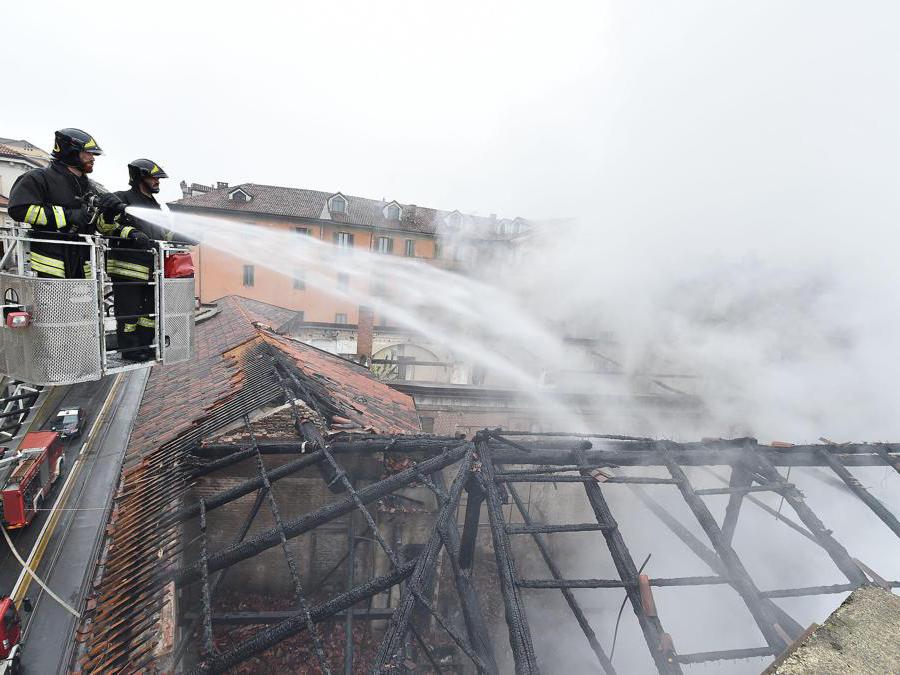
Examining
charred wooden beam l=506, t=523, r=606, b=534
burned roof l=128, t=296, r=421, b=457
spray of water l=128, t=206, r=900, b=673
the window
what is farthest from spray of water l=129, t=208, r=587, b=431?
charred wooden beam l=506, t=523, r=606, b=534

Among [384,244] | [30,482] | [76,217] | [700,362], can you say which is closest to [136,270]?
[76,217]

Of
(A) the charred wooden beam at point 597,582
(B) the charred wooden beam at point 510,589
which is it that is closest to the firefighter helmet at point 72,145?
(B) the charred wooden beam at point 510,589

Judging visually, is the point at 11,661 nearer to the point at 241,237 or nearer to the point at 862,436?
the point at 241,237

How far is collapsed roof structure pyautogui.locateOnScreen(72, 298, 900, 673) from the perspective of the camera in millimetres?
3215

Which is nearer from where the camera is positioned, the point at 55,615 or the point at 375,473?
the point at 375,473

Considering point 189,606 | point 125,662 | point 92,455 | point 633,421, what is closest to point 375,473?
point 189,606

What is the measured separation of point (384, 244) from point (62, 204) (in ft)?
111

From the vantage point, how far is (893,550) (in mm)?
8742

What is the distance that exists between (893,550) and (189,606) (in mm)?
12365

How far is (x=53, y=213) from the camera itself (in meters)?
3.40

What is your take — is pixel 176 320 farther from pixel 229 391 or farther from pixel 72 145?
pixel 229 391

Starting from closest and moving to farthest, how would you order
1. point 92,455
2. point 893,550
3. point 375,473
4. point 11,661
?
1. point 375,473
2. point 11,661
3. point 893,550
4. point 92,455

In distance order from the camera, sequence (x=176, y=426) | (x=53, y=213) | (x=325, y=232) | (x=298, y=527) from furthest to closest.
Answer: (x=325, y=232) → (x=176, y=426) → (x=298, y=527) → (x=53, y=213)

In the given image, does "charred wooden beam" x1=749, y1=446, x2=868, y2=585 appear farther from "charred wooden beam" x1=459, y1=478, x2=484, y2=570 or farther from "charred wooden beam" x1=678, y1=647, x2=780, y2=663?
"charred wooden beam" x1=459, y1=478, x2=484, y2=570
